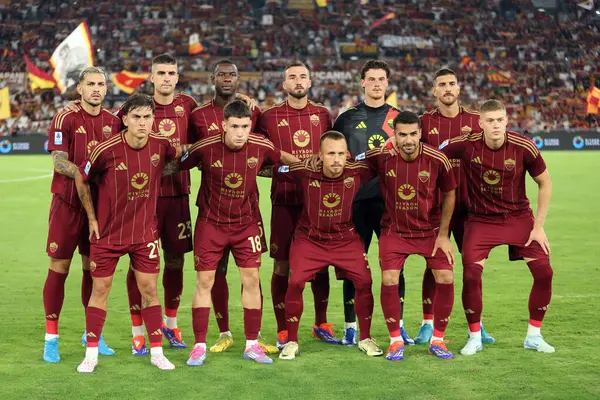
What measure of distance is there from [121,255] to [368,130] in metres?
2.32

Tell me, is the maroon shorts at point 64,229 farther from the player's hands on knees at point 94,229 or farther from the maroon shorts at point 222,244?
the maroon shorts at point 222,244

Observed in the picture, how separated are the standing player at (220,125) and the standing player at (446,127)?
1405mm

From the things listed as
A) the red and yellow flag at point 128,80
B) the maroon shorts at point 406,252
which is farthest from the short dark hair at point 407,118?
the red and yellow flag at point 128,80

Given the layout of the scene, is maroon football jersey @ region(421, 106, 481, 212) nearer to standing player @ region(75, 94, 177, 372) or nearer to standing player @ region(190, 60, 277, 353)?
standing player @ region(190, 60, 277, 353)

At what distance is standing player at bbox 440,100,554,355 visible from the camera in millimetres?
6379

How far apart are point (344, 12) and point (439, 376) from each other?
36.5 metres

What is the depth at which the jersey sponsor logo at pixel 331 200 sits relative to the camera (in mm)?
6398

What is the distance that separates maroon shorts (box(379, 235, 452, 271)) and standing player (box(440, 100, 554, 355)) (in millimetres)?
264

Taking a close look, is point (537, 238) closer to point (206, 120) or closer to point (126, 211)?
point (206, 120)

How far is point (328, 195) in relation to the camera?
252 inches

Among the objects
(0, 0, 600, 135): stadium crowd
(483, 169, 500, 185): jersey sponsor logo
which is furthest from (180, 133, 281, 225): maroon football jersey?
(0, 0, 600, 135): stadium crowd

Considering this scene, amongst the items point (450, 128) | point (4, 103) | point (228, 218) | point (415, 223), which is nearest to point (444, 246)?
point (415, 223)

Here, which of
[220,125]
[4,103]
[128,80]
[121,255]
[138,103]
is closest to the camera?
[138,103]

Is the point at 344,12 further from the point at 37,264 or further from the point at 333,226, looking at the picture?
the point at 333,226
